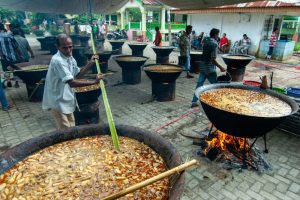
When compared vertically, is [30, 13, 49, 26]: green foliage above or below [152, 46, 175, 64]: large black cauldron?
above

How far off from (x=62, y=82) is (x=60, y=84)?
7cm

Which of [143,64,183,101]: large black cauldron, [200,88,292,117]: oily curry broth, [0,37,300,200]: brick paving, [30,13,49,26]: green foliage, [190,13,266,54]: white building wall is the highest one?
[30,13,49,26]: green foliage

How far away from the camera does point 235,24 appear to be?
1903 centimetres

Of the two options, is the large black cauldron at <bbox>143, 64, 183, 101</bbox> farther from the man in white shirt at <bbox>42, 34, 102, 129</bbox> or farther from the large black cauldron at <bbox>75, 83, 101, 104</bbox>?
the man in white shirt at <bbox>42, 34, 102, 129</bbox>

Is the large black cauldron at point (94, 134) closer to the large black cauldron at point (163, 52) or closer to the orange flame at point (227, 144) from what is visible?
the orange flame at point (227, 144)

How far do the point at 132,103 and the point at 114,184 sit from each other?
19.2 feet

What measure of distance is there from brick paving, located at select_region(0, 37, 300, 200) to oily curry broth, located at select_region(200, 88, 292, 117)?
1.37m

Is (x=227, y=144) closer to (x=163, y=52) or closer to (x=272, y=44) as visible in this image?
(x=163, y=52)

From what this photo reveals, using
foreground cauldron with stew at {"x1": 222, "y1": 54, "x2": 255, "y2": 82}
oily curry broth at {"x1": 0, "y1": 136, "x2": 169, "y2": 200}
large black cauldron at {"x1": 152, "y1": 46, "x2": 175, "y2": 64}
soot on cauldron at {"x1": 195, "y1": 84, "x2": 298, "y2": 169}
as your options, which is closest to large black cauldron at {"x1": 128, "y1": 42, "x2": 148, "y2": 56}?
large black cauldron at {"x1": 152, "y1": 46, "x2": 175, "y2": 64}

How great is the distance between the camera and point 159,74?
7.73 meters

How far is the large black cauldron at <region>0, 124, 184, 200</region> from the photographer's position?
8.16 feet

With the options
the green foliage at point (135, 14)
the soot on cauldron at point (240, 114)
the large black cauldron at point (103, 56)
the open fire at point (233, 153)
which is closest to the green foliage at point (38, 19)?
the green foliage at point (135, 14)

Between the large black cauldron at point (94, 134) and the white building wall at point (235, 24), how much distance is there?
17.6 m

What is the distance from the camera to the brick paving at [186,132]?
13.4 feet
